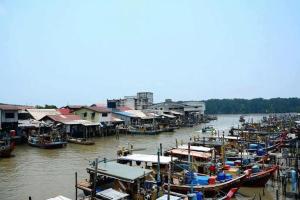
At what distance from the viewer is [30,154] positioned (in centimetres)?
3131

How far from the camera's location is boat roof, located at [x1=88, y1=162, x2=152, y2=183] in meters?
13.8

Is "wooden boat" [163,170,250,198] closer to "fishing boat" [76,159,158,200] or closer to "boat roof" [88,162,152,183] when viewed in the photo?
"fishing boat" [76,159,158,200]

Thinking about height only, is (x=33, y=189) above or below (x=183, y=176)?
below

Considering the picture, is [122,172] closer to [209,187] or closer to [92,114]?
[209,187]

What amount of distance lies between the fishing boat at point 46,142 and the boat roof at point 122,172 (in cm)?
2057

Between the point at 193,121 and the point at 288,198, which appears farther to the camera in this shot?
the point at 193,121

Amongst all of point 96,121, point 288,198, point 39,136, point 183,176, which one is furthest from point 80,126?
point 288,198

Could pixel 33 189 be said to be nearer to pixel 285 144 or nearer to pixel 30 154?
pixel 30 154

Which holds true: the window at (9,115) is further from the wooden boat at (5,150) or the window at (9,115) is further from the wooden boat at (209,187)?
the wooden boat at (209,187)

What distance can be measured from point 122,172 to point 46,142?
2329 centimetres

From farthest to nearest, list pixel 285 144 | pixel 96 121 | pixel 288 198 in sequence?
pixel 96 121, pixel 285 144, pixel 288 198

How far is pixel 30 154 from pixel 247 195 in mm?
22436

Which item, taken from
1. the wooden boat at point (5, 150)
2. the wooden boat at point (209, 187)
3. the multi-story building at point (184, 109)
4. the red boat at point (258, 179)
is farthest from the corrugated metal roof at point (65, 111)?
the red boat at point (258, 179)

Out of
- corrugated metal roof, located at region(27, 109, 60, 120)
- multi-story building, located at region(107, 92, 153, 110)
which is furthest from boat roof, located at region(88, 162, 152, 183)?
multi-story building, located at region(107, 92, 153, 110)
